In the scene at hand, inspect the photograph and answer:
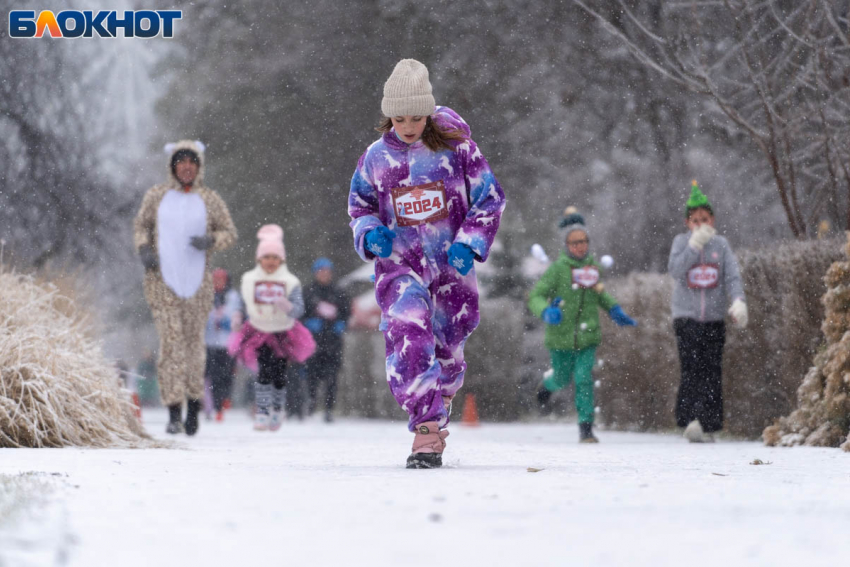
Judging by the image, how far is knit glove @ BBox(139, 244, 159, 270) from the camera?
426 inches

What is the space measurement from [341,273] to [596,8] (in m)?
7.06

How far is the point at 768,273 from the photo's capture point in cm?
1045

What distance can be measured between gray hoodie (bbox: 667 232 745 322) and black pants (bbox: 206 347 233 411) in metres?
7.49

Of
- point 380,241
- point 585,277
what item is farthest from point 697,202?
point 380,241

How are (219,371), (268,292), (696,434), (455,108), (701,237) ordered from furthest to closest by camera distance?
(455,108), (219,371), (268,292), (701,237), (696,434)

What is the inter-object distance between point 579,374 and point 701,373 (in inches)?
40.2

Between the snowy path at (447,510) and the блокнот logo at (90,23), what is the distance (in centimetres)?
1540

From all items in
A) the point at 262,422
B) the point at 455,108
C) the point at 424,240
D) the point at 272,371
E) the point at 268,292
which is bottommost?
the point at 262,422

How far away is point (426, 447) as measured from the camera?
6.56 m

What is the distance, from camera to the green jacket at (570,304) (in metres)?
11.2

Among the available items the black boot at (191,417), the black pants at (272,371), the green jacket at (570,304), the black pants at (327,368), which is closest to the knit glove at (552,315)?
the green jacket at (570,304)

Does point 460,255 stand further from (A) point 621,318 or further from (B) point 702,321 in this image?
(A) point 621,318

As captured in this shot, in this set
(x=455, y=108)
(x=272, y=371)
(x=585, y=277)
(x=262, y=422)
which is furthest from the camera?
(x=455, y=108)

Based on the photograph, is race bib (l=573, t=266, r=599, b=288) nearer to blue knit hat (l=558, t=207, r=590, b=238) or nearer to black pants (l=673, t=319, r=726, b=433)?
blue knit hat (l=558, t=207, r=590, b=238)
